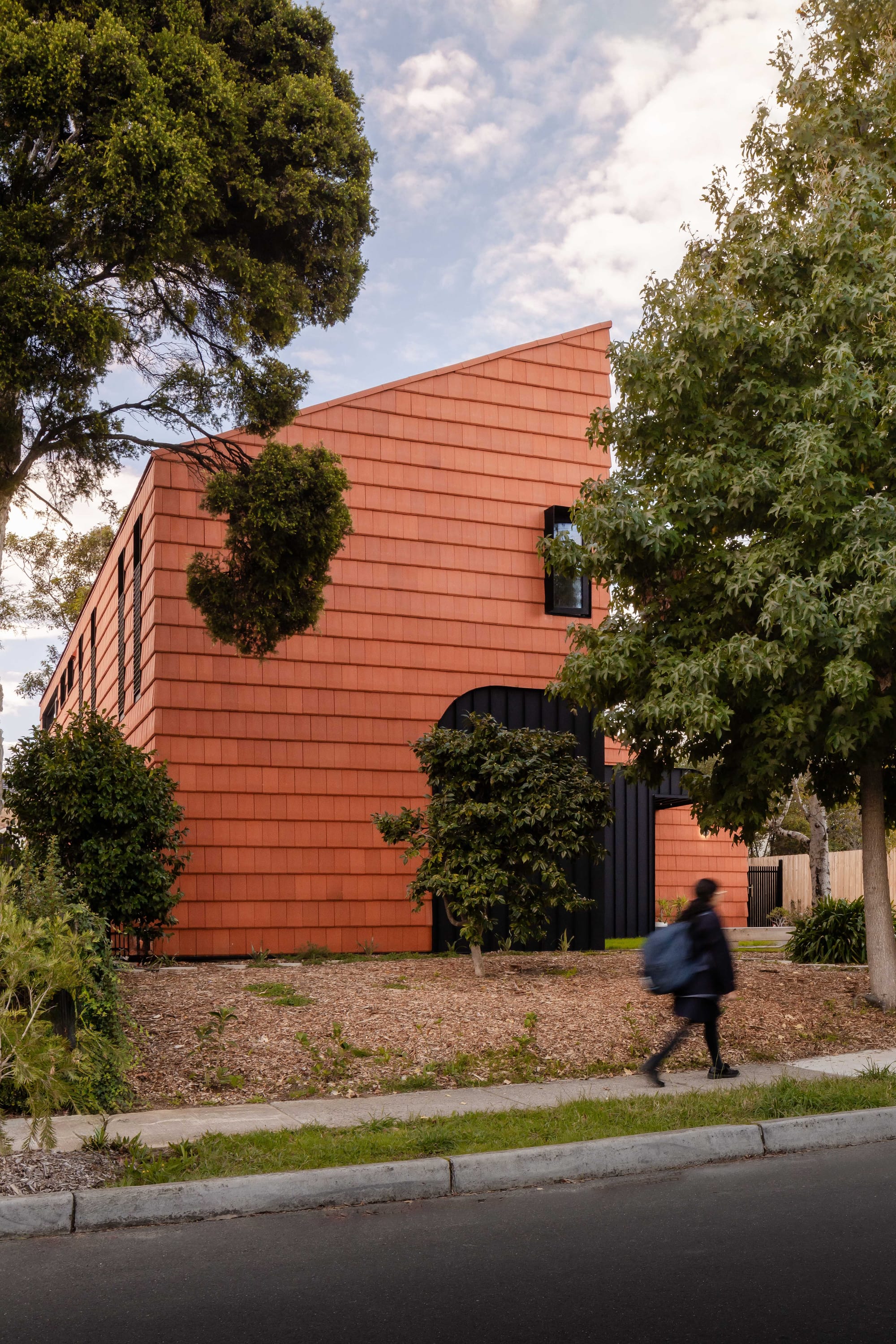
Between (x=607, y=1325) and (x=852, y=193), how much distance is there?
11.4 meters

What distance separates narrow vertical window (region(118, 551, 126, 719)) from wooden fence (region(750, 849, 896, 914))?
1698 centimetres

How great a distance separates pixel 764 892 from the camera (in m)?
32.2

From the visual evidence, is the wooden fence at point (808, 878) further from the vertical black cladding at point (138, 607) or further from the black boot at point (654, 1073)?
the black boot at point (654, 1073)

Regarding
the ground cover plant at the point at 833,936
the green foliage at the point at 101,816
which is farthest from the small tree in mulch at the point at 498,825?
the ground cover plant at the point at 833,936

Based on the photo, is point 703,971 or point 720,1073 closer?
point 703,971

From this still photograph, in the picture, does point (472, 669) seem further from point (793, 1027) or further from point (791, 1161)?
point (791, 1161)

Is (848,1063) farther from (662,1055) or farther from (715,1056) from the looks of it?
(662,1055)

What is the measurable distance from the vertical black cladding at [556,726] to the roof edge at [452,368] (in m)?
4.88

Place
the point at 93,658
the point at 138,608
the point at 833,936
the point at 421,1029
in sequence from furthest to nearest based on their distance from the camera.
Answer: the point at 93,658, the point at 138,608, the point at 833,936, the point at 421,1029

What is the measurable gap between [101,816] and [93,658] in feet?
40.7

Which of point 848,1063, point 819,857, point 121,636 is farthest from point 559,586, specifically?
point 819,857

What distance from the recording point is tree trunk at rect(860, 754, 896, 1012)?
39.3 feet

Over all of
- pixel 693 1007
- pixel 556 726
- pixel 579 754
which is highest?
pixel 556 726

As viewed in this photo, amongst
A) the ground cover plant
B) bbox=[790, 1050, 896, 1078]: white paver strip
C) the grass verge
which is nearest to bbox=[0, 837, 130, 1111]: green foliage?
the grass verge
